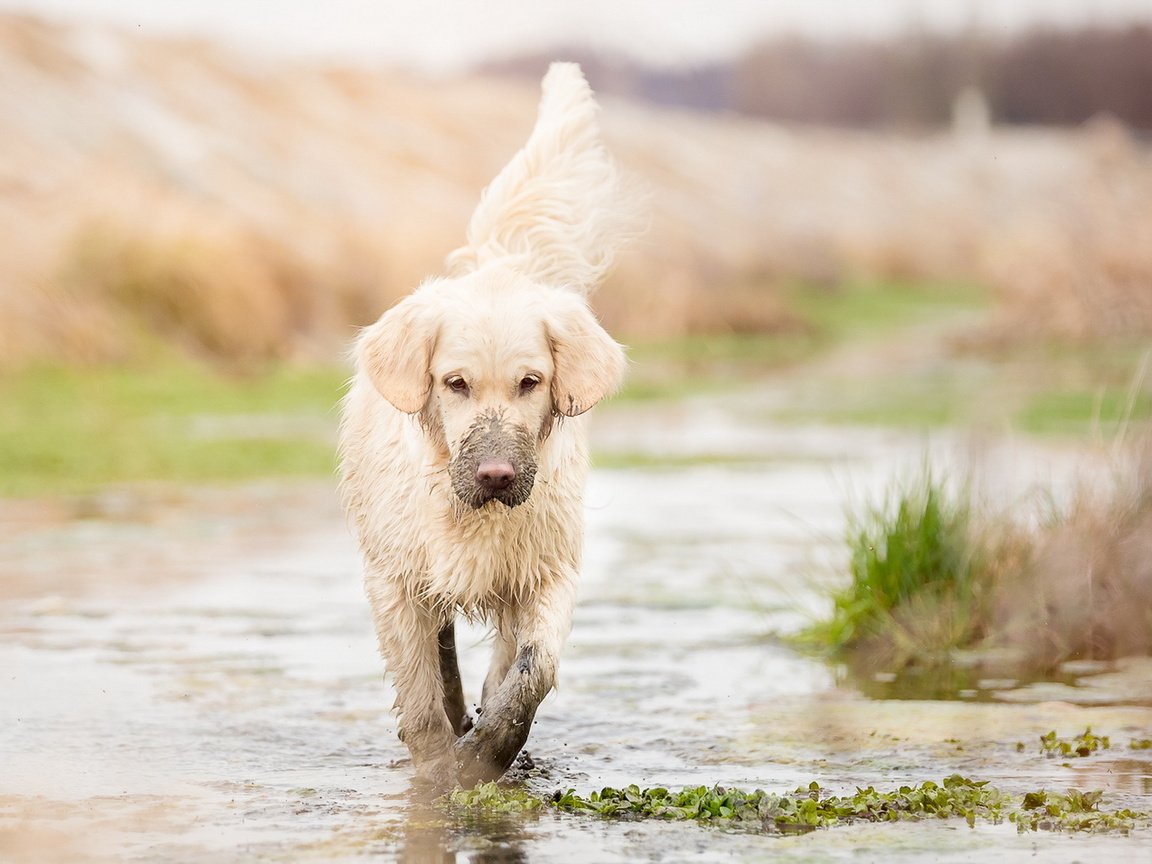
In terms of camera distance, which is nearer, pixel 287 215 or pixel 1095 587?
pixel 1095 587

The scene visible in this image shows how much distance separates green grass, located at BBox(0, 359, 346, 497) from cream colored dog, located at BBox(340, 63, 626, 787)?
20.5 feet

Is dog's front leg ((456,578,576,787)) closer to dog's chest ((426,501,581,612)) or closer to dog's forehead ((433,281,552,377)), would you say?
dog's chest ((426,501,581,612))

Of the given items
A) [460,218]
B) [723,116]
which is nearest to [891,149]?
[723,116]

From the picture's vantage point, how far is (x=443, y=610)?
20.8 feet

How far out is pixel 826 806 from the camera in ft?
17.2

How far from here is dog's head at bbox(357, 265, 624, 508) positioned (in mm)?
5652

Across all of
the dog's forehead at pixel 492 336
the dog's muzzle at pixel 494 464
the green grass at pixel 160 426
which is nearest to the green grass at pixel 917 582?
the dog's forehead at pixel 492 336

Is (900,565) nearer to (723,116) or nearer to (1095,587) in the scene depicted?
(1095,587)

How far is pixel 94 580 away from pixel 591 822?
206 inches

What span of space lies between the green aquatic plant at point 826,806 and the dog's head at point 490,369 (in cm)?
97

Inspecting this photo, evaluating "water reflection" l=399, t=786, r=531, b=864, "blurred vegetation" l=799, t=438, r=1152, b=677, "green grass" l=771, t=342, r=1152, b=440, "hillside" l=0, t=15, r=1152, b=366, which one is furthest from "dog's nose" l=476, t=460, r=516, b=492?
"hillside" l=0, t=15, r=1152, b=366

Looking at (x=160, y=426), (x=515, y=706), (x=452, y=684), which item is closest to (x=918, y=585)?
(x=452, y=684)

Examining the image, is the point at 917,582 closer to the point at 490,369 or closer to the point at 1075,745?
the point at 1075,745

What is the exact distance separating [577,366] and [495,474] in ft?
1.98
